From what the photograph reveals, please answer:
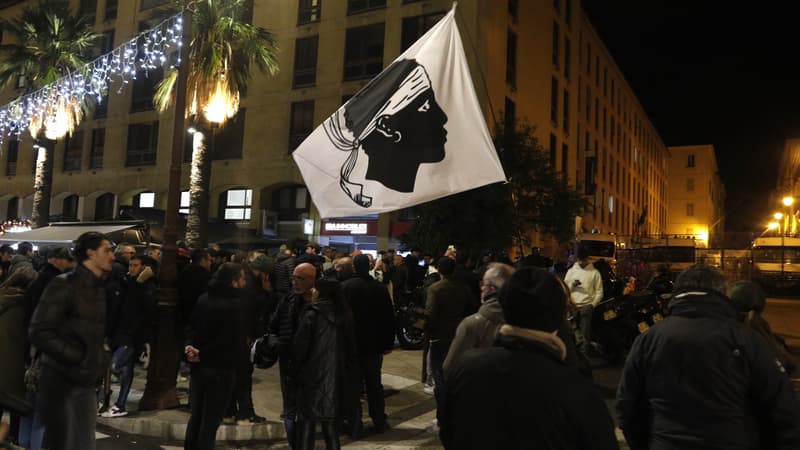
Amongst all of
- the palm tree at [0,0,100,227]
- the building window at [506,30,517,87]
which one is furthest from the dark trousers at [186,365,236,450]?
the building window at [506,30,517,87]

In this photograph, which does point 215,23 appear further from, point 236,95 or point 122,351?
point 122,351

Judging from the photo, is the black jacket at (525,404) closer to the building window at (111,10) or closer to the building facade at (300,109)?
the building facade at (300,109)

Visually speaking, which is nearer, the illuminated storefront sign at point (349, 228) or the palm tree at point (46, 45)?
the palm tree at point (46, 45)

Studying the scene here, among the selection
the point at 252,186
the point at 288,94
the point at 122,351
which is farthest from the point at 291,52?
the point at 122,351

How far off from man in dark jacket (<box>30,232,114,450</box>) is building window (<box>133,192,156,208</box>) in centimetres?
2920

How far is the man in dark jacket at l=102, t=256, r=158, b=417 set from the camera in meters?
6.80

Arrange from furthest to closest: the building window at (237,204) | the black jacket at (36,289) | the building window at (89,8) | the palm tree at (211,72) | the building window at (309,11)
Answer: the building window at (89,8)
the building window at (237,204)
the building window at (309,11)
the palm tree at (211,72)
the black jacket at (36,289)

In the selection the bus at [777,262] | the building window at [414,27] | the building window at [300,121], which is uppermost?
the building window at [414,27]

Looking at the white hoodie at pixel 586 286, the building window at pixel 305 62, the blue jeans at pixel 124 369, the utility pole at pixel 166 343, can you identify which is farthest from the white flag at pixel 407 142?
the building window at pixel 305 62

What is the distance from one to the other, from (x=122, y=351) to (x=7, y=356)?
2144 mm

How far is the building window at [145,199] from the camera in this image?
31823 mm

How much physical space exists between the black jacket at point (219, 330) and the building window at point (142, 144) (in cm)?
2881

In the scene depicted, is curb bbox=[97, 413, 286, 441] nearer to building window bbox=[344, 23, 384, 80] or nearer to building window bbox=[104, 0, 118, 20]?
building window bbox=[344, 23, 384, 80]

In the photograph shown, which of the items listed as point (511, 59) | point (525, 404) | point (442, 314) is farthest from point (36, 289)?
point (511, 59)
